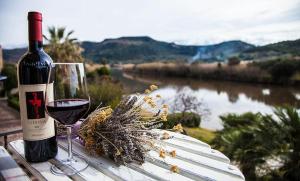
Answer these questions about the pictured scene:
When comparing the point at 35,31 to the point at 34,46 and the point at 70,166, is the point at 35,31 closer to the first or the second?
the point at 34,46

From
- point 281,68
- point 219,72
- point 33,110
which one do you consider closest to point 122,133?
point 33,110

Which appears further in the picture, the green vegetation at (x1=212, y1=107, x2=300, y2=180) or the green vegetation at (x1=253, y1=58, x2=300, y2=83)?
the green vegetation at (x1=253, y1=58, x2=300, y2=83)

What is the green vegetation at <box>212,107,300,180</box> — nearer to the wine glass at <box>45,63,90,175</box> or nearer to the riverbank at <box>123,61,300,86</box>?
the wine glass at <box>45,63,90,175</box>

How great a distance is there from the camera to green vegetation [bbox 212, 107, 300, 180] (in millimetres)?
3203

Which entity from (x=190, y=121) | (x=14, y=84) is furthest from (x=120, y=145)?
(x=14, y=84)

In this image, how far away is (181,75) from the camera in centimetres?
3541

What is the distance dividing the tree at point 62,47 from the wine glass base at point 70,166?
17.2 m

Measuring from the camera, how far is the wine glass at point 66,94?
1062 millimetres

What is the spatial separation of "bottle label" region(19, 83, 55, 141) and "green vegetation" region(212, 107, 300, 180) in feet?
9.42

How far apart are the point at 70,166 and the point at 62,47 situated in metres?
19.0

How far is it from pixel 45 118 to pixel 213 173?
0.71m

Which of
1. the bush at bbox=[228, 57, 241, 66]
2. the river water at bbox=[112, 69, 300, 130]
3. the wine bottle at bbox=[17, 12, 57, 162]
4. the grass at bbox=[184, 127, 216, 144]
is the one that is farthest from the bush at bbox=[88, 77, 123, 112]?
the bush at bbox=[228, 57, 241, 66]

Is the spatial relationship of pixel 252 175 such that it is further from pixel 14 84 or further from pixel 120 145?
pixel 14 84

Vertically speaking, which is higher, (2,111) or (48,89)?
(48,89)
